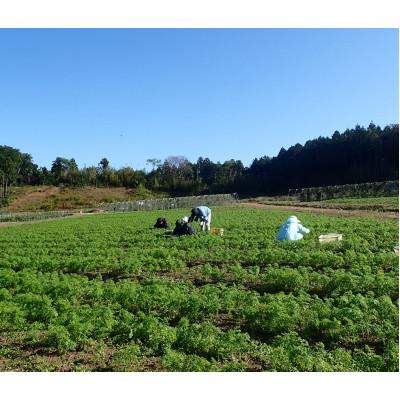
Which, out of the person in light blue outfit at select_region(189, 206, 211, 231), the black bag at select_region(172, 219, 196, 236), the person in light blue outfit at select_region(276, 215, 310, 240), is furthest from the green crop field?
the person in light blue outfit at select_region(189, 206, 211, 231)

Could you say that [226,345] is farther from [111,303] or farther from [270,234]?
[270,234]

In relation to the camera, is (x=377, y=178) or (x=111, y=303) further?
(x=377, y=178)

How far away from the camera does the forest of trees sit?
3073 inches

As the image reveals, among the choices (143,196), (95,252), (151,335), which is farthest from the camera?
(143,196)

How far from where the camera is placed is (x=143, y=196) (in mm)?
90438

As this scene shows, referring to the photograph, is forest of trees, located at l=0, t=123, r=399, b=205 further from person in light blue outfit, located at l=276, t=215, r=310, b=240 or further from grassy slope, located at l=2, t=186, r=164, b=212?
person in light blue outfit, located at l=276, t=215, r=310, b=240

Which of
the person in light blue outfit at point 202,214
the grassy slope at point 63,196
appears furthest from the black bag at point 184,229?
the grassy slope at point 63,196

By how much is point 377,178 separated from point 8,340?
76.7 metres

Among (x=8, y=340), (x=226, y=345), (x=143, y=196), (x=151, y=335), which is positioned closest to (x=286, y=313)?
(x=226, y=345)

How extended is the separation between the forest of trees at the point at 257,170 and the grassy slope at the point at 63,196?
3602 mm

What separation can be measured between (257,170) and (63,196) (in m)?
45.7

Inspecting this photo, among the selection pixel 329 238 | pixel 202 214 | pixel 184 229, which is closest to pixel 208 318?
pixel 329 238

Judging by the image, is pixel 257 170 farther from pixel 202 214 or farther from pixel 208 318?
pixel 208 318

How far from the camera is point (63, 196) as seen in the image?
82250 mm
